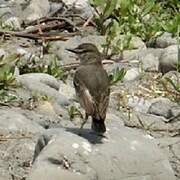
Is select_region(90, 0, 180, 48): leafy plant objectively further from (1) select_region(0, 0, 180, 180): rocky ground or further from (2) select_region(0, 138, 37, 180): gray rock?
(2) select_region(0, 138, 37, 180): gray rock

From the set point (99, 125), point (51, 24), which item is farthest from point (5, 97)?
point (51, 24)

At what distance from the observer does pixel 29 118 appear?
24.6 feet

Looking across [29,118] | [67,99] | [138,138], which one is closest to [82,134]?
[138,138]

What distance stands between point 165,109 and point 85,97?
1.84 metres

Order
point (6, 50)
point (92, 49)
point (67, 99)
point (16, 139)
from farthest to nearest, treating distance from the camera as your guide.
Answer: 1. point (6, 50)
2. point (67, 99)
3. point (92, 49)
4. point (16, 139)

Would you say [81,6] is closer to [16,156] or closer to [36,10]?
[36,10]

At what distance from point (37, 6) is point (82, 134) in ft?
15.5

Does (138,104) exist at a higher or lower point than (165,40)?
lower

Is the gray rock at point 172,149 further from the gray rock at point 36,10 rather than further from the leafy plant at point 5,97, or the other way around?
the gray rock at point 36,10

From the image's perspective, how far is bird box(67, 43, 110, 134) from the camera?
20.6 feet

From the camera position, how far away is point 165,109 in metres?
8.18

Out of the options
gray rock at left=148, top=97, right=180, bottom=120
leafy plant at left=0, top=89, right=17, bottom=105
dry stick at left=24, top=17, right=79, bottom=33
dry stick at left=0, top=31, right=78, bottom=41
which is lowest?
gray rock at left=148, top=97, right=180, bottom=120

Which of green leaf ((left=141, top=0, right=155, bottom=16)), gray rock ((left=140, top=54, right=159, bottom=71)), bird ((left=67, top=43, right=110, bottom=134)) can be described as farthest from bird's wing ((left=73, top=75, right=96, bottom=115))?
green leaf ((left=141, top=0, right=155, bottom=16))

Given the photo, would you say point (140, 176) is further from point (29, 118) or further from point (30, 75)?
point (30, 75)
